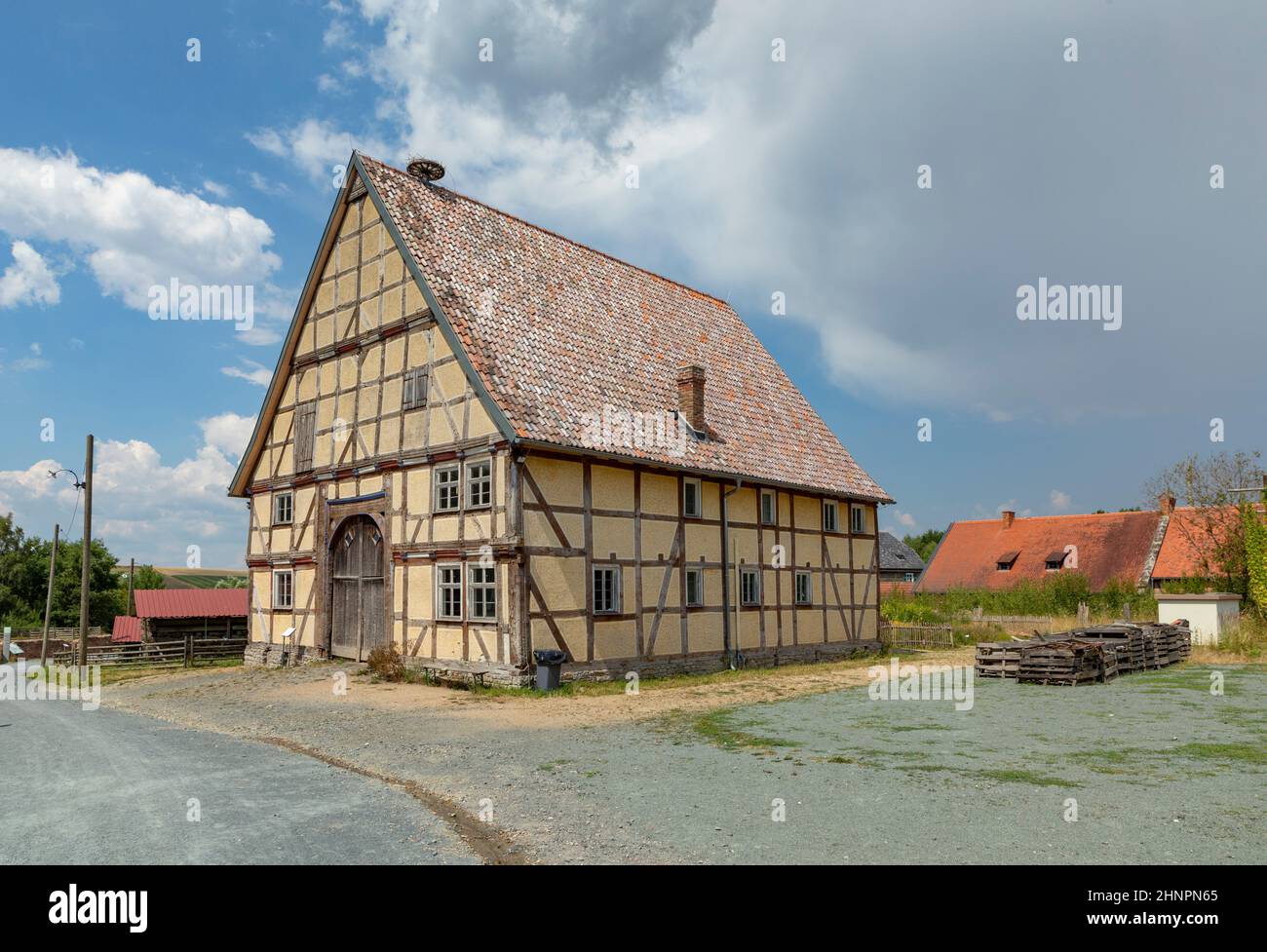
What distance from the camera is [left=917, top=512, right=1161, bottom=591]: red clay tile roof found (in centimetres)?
4425

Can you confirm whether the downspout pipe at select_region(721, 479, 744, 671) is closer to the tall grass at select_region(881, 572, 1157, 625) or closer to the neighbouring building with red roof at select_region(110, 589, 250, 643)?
the tall grass at select_region(881, 572, 1157, 625)

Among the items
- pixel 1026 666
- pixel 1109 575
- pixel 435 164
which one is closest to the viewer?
pixel 1026 666

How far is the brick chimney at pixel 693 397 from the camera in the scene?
2300 centimetres

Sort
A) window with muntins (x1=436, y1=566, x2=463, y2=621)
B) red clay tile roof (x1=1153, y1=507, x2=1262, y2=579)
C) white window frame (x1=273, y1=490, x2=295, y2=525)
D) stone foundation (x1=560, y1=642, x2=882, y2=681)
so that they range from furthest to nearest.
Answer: red clay tile roof (x1=1153, y1=507, x2=1262, y2=579)
white window frame (x1=273, y1=490, x2=295, y2=525)
window with muntins (x1=436, y1=566, x2=463, y2=621)
stone foundation (x1=560, y1=642, x2=882, y2=681)

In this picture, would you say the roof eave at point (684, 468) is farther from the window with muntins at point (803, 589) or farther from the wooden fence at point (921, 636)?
the wooden fence at point (921, 636)

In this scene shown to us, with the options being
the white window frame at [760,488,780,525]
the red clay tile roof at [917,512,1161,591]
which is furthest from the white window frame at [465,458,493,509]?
the red clay tile roof at [917,512,1161,591]

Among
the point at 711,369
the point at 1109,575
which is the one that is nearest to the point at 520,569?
the point at 711,369

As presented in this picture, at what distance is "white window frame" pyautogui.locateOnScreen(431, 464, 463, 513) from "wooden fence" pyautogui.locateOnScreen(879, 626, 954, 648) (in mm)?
17403

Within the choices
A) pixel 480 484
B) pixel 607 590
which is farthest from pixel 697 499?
pixel 480 484

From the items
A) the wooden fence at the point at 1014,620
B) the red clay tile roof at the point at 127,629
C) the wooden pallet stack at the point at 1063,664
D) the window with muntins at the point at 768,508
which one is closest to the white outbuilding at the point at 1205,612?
the wooden fence at the point at 1014,620
